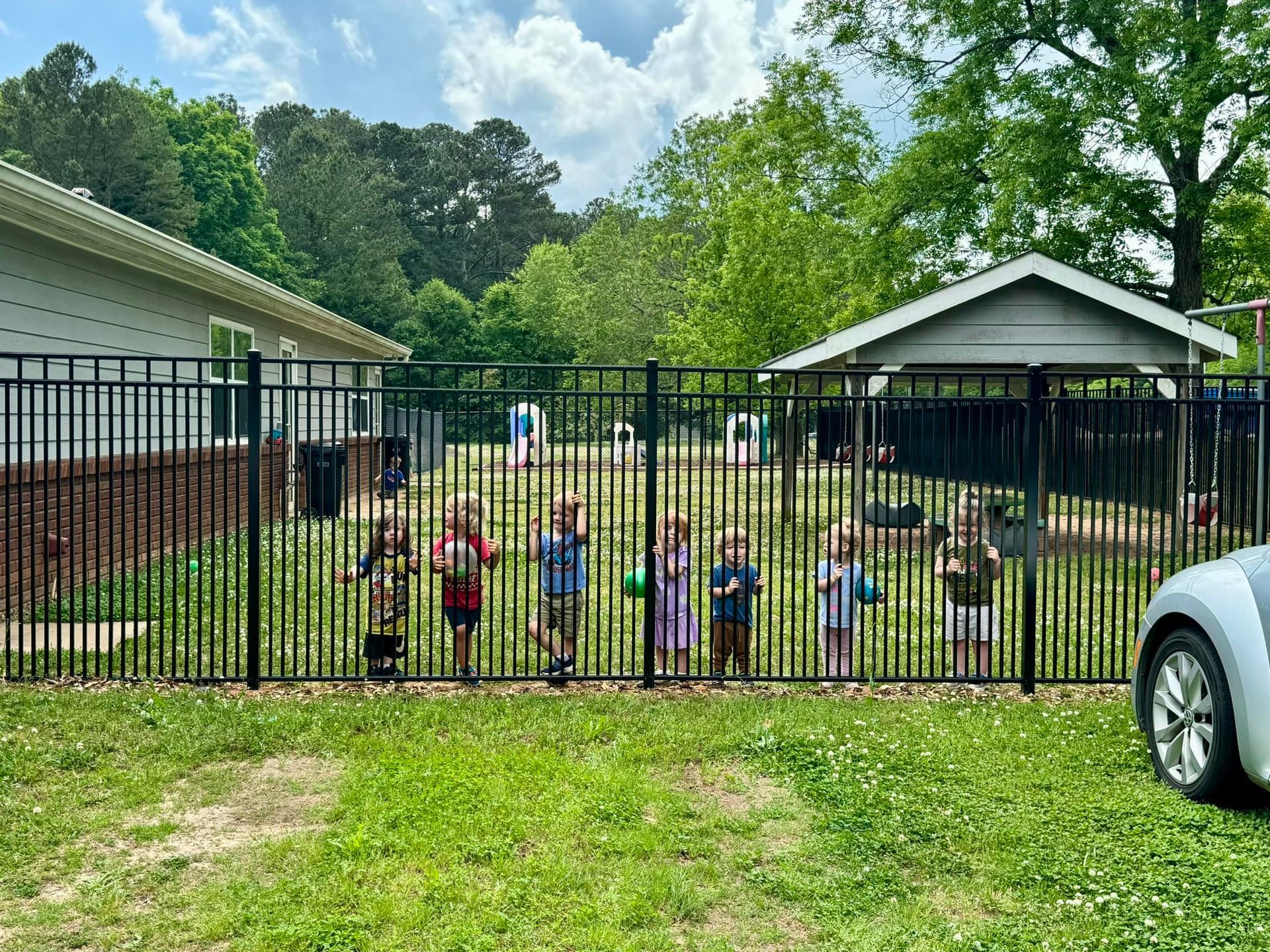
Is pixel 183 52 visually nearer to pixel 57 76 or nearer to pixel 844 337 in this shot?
pixel 57 76

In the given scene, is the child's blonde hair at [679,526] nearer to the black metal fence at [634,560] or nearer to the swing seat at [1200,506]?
the black metal fence at [634,560]

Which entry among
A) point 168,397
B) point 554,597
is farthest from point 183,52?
point 554,597

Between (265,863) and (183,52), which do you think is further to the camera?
(183,52)

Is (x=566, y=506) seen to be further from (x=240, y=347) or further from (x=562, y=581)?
(x=240, y=347)

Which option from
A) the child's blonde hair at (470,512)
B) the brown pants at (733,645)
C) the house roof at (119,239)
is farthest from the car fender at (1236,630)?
the house roof at (119,239)

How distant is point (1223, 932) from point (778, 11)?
48142 mm

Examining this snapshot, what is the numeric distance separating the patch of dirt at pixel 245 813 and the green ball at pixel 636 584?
213 cm

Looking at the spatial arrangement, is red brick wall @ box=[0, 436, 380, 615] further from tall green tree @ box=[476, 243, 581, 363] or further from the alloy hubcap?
tall green tree @ box=[476, 243, 581, 363]

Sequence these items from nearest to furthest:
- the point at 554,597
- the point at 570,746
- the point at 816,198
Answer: the point at 570,746 < the point at 554,597 < the point at 816,198

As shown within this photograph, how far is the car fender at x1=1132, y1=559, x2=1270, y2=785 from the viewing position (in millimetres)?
4062

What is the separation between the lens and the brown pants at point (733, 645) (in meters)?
6.61

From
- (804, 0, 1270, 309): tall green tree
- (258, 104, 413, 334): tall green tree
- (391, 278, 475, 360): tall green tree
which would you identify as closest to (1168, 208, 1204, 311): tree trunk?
(804, 0, 1270, 309): tall green tree

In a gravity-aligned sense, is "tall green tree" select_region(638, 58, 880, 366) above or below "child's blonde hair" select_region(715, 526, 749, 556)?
above

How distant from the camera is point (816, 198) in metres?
29.8
